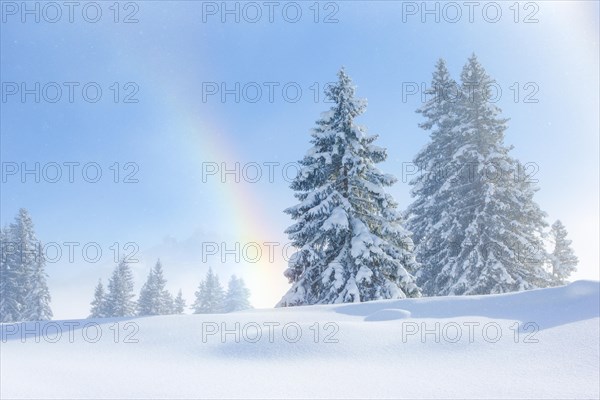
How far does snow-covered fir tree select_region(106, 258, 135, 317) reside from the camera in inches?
1823

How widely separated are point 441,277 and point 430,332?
14320 millimetres

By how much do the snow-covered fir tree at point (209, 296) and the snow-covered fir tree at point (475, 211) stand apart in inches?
1673

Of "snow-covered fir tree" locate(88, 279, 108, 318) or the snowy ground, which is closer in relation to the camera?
the snowy ground

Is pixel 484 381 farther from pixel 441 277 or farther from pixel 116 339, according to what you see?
pixel 441 277

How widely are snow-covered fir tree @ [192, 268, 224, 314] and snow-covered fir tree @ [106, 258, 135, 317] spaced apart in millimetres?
11992

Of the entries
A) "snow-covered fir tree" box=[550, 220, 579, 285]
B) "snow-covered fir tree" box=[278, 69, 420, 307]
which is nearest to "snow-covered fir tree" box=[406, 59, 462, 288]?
"snow-covered fir tree" box=[278, 69, 420, 307]

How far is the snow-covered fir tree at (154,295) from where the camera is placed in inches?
1916

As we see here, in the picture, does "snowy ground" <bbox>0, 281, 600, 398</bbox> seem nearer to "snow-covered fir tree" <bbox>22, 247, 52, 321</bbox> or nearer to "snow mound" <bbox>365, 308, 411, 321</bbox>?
"snow mound" <bbox>365, 308, 411, 321</bbox>

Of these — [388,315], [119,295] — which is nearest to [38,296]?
[119,295]

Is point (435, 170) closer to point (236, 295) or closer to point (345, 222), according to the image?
point (345, 222)

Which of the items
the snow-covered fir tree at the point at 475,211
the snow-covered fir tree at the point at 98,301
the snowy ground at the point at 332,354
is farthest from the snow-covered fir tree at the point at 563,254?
the snow-covered fir tree at the point at 98,301

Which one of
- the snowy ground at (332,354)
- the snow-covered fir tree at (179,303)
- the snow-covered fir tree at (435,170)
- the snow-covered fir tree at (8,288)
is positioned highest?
the snow-covered fir tree at (435,170)

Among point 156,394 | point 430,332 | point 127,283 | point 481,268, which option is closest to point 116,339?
point 156,394

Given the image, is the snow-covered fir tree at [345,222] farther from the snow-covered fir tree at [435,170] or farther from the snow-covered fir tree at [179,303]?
the snow-covered fir tree at [179,303]
